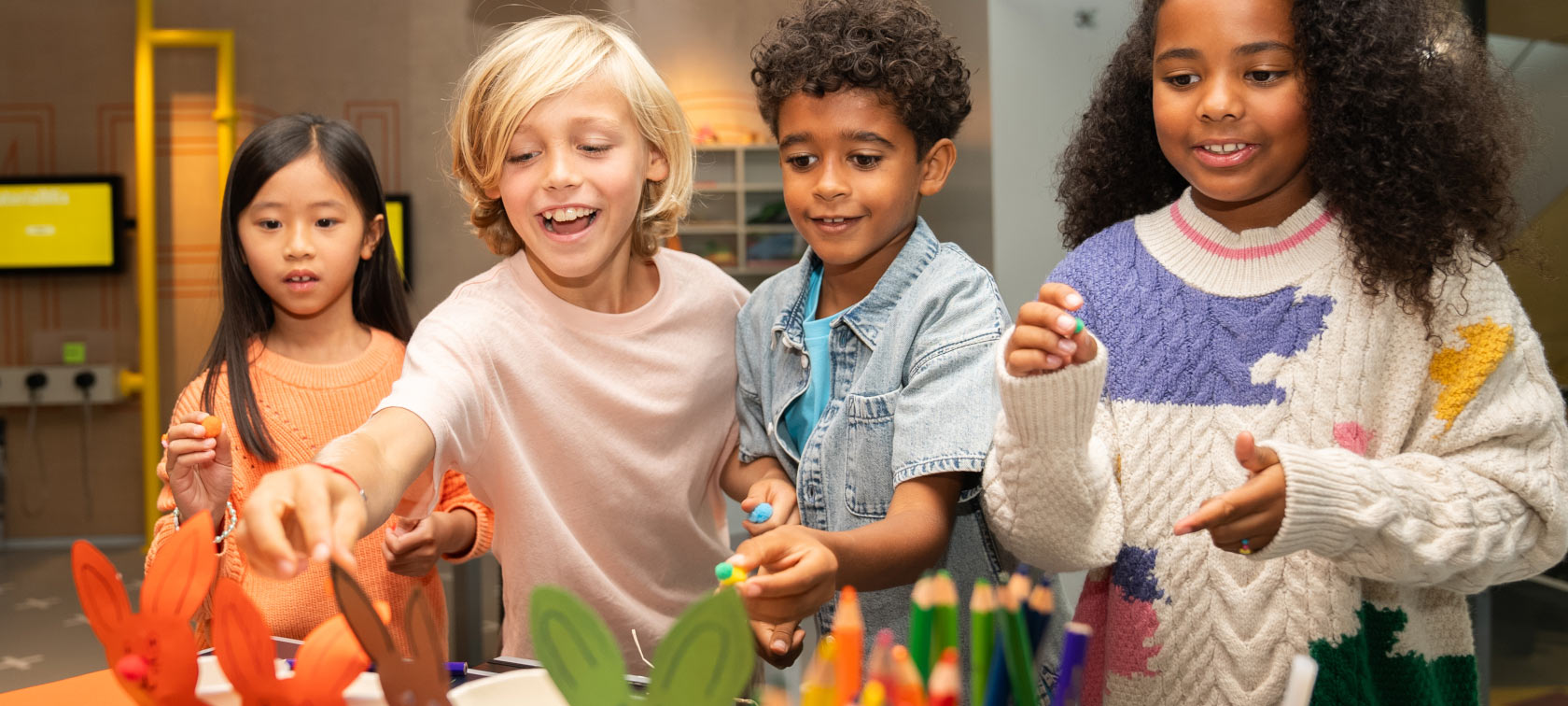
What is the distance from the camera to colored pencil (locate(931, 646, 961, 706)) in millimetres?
458

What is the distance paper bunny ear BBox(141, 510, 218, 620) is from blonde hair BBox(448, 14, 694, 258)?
20.0 inches

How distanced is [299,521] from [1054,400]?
0.50 meters

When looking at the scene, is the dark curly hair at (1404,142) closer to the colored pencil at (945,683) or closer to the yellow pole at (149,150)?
the colored pencil at (945,683)

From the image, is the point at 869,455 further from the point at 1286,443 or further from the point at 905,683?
the point at 905,683

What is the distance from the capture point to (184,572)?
656 millimetres

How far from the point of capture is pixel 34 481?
13.9 ft

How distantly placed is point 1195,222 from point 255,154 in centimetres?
99

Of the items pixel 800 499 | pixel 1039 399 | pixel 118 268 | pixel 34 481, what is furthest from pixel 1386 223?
pixel 34 481

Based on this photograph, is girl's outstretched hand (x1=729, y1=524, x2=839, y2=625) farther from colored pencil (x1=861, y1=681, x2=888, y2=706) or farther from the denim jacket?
the denim jacket

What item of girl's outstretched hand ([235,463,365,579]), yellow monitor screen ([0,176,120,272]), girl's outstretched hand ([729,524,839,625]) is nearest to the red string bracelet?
girl's outstretched hand ([235,463,365,579])

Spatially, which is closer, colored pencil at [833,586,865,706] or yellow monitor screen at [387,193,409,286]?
colored pencil at [833,586,865,706]

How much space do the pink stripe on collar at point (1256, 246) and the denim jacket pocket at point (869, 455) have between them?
0.94 feet

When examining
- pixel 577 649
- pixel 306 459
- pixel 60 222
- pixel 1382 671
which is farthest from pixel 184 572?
pixel 60 222

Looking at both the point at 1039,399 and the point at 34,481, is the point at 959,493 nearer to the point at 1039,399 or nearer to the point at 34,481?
the point at 1039,399
